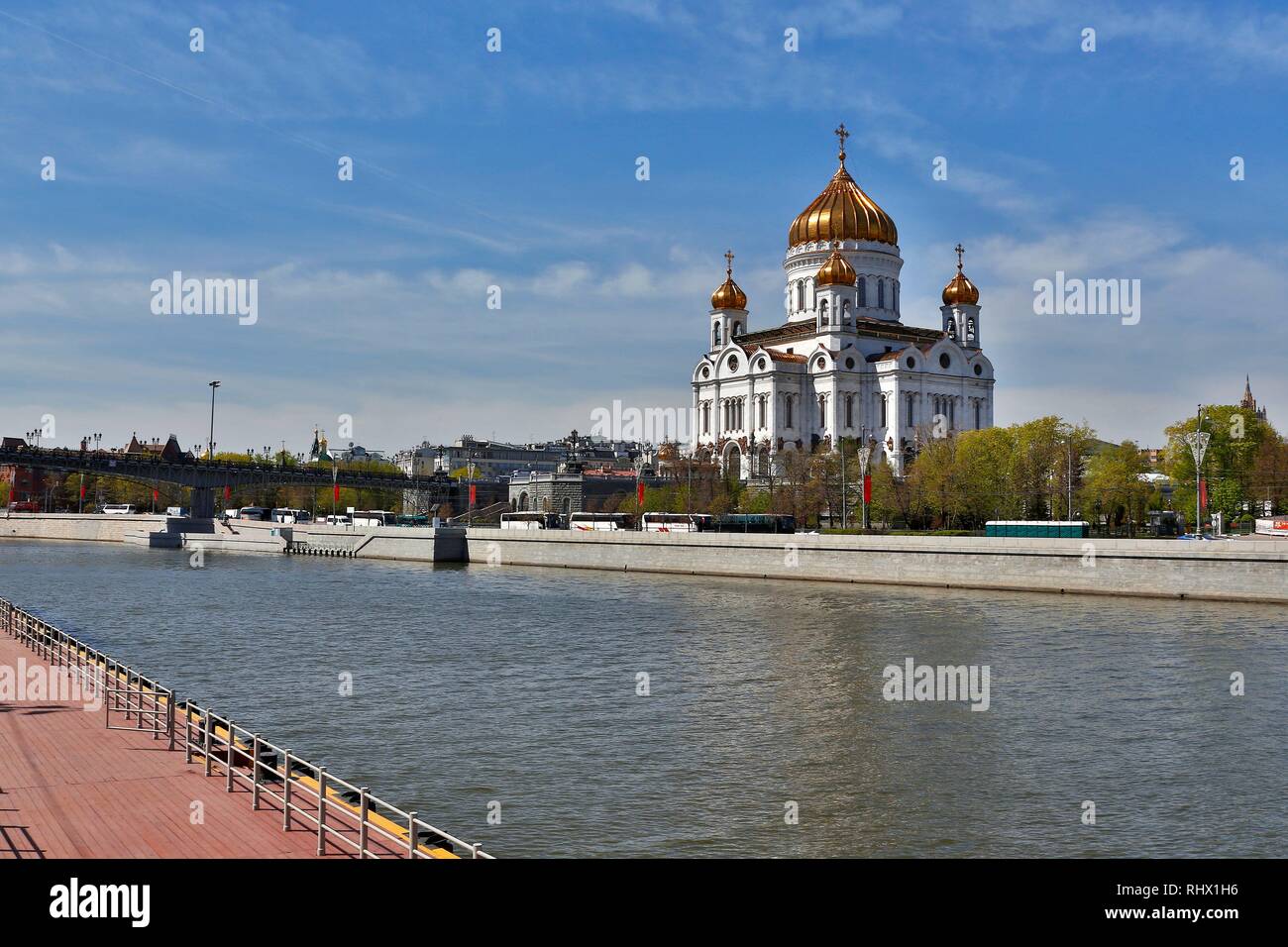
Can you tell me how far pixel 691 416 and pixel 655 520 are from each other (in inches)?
1286

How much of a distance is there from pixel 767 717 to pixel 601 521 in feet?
179

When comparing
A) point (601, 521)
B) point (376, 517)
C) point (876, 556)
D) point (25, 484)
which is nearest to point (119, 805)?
point (876, 556)

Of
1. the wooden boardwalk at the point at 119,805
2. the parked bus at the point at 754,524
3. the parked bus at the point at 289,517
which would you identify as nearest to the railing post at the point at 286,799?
the wooden boardwalk at the point at 119,805

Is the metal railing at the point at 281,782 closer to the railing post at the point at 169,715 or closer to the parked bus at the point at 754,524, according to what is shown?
the railing post at the point at 169,715

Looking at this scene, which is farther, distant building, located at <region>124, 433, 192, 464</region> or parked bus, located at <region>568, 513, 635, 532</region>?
distant building, located at <region>124, 433, 192, 464</region>

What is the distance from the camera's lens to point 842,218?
312ft

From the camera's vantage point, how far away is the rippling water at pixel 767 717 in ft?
43.9

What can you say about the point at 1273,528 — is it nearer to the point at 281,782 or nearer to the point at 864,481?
the point at 864,481

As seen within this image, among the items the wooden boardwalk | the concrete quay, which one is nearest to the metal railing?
the wooden boardwalk

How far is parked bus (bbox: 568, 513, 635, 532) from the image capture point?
70.1 m

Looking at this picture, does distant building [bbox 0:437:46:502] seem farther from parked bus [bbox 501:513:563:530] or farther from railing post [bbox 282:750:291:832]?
railing post [bbox 282:750:291:832]

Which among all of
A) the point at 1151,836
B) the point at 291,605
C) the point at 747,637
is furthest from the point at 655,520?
the point at 1151,836

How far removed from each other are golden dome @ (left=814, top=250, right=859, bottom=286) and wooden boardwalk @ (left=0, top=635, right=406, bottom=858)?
262 ft
